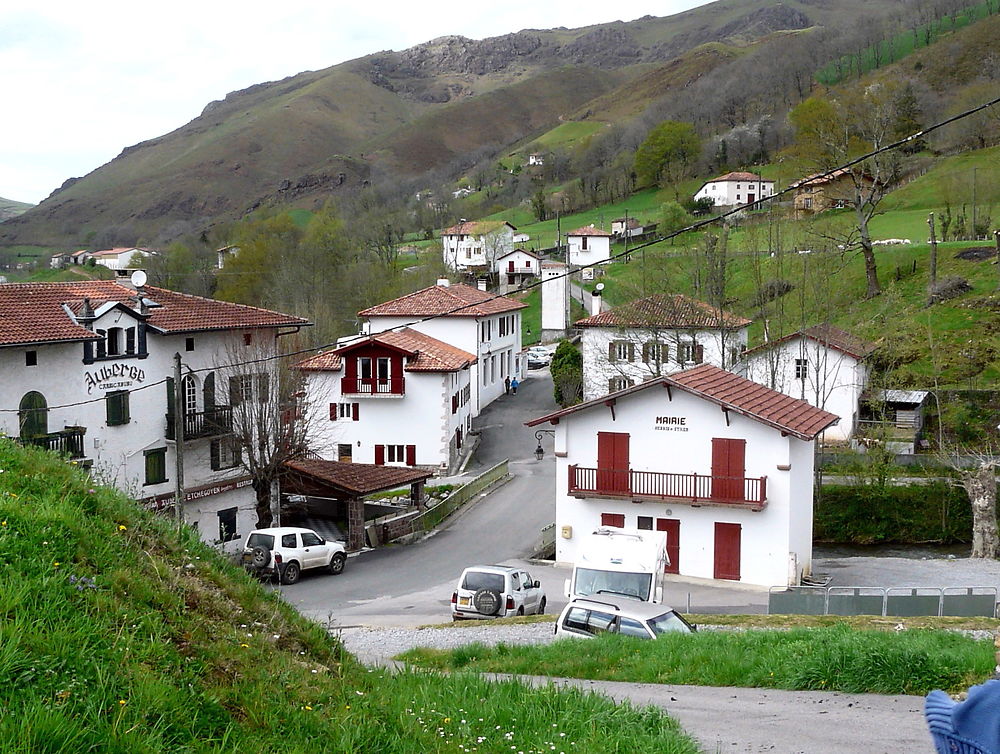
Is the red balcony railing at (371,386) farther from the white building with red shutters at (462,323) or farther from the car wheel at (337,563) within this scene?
the car wheel at (337,563)

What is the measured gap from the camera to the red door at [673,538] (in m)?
29.0

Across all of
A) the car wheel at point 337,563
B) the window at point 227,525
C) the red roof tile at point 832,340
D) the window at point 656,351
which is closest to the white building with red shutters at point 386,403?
the window at point 656,351

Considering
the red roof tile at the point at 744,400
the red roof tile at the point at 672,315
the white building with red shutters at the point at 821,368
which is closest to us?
the red roof tile at the point at 744,400

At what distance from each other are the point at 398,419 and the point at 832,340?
20.2 meters

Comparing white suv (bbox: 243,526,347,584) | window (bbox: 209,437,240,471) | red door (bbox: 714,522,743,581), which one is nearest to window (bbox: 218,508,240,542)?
window (bbox: 209,437,240,471)

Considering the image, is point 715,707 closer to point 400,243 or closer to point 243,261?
point 243,261

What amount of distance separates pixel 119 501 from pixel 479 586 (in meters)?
14.7

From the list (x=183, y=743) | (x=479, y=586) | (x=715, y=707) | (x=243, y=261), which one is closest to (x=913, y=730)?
(x=715, y=707)

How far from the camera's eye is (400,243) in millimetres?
131125

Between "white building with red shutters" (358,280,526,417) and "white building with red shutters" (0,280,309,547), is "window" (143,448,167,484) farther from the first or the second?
"white building with red shutters" (358,280,526,417)

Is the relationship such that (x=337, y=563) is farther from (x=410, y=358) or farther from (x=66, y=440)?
(x=410, y=358)

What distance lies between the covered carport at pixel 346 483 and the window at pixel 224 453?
1.71 meters

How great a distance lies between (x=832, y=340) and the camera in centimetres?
4456

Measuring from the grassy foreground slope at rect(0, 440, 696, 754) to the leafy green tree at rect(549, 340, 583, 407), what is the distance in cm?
4698
